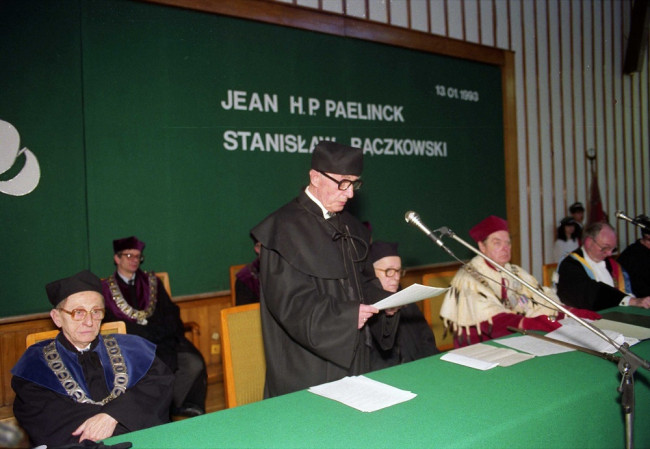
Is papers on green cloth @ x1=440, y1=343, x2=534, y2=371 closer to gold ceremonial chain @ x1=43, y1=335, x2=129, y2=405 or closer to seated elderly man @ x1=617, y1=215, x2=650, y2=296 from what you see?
gold ceremonial chain @ x1=43, y1=335, x2=129, y2=405

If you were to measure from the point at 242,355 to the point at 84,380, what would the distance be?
73cm

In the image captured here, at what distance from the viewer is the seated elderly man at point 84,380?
2.25m

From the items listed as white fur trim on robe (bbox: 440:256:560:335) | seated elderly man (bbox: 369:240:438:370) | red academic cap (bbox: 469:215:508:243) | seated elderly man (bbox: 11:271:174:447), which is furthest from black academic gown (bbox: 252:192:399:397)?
red academic cap (bbox: 469:215:508:243)

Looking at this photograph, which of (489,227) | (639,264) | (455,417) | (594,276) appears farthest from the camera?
(639,264)

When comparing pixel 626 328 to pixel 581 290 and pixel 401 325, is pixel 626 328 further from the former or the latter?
pixel 401 325

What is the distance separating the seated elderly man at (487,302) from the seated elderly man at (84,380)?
1720 millimetres

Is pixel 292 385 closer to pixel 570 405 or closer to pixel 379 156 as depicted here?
pixel 570 405

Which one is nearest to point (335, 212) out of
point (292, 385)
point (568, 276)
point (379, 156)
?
point (292, 385)

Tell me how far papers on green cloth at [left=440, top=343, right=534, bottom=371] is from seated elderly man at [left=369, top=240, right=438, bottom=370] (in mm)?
677

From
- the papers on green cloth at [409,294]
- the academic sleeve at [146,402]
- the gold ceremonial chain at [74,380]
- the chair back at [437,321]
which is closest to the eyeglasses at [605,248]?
the chair back at [437,321]

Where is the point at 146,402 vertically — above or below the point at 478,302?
below

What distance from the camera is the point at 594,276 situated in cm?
386

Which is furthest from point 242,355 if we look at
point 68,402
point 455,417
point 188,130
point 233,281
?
point 188,130

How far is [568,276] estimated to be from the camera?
384cm
